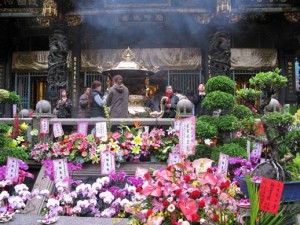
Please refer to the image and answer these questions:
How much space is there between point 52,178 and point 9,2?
9.84 meters

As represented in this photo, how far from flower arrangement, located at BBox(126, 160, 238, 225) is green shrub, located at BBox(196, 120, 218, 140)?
2590mm

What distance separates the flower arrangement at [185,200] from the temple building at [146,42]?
9.98 meters

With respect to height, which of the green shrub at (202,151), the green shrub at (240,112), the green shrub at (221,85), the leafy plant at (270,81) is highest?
the green shrub at (221,85)

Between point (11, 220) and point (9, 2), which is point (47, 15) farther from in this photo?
point (11, 220)

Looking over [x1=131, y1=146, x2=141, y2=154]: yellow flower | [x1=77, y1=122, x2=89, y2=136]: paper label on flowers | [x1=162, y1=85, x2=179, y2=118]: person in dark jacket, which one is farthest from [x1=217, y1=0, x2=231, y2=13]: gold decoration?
[x1=131, y1=146, x2=141, y2=154]: yellow flower

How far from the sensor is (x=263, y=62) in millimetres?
14664

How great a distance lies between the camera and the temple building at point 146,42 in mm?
13211

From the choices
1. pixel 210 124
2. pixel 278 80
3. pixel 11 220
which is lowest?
pixel 11 220

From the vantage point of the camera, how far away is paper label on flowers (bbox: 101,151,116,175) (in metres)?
5.53

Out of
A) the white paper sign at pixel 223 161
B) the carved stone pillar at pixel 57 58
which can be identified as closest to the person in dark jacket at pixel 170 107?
the white paper sign at pixel 223 161

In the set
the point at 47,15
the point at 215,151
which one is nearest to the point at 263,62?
the point at 47,15

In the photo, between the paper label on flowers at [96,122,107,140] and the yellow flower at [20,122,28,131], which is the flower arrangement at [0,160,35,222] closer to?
the paper label on flowers at [96,122,107,140]

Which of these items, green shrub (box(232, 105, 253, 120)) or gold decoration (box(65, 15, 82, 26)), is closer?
green shrub (box(232, 105, 253, 120))

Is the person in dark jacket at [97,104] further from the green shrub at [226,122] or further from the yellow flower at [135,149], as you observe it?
the green shrub at [226,122]
